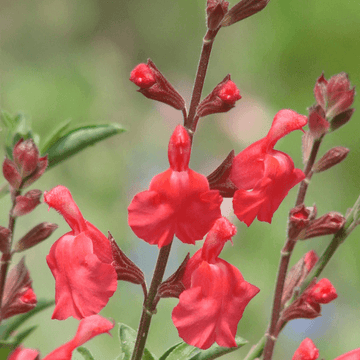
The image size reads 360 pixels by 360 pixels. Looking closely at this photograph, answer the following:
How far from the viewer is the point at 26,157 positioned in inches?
23.9

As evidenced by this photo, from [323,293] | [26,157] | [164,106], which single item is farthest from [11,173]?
[164,106]

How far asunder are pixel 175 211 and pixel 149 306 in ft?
0.33

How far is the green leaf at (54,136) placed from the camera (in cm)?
70

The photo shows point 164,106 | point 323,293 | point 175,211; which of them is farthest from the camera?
point 164,106

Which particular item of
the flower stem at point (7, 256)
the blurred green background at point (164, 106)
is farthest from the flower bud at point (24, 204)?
the blurred green background at point (164, 106)

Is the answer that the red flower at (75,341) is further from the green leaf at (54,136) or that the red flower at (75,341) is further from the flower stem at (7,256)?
the green leaf at (54,136)

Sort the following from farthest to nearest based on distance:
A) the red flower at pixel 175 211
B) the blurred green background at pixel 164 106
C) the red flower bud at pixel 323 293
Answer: the blurred green background at pixel 164 106
the red flower bud at pixel 323 293
the red flower at pixel 175 211

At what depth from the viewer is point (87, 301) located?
20.5 inches

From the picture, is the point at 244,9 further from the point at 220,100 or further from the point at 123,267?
the point at 123,267

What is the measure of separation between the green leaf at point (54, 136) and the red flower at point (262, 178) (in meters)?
0.23

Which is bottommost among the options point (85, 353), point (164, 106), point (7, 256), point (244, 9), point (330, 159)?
point (85, 353)

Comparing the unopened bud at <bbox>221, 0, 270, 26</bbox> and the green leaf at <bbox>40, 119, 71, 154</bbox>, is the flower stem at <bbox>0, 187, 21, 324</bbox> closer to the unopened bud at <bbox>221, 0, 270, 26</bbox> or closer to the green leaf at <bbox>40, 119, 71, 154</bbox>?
the green leaf at <bbox>40, 119, 71, 154</bbox>

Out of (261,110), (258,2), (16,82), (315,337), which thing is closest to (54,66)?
(16,82)

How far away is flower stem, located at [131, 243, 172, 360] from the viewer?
537 mm
